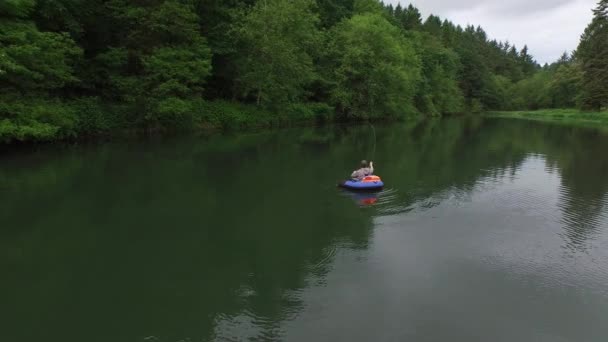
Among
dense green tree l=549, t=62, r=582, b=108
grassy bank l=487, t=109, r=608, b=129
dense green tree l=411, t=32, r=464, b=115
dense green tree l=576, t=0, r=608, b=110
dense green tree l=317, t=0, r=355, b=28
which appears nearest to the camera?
dense green tree l=317, t=0, r=355, b=28

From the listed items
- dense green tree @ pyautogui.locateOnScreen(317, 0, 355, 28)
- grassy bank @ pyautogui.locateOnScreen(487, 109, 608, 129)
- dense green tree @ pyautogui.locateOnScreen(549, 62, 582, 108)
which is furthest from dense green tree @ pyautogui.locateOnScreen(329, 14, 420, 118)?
dense green tree @ pyautogui.locateOnScreen(549, 62, 582, 108)

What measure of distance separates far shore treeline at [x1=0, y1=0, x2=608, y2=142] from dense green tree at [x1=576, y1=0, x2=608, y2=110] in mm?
159

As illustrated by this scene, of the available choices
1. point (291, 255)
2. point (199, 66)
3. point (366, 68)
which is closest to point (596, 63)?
point (366, 68)

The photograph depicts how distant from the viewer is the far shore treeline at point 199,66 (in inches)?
847

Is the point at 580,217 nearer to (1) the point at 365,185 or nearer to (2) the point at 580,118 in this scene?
(1) the point at 365,185

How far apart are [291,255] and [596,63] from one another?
239 ft

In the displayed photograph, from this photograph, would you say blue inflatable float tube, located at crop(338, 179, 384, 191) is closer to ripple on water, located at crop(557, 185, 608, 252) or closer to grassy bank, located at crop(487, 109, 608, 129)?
ripple on water, located at crop(557, 185, 608, 252)

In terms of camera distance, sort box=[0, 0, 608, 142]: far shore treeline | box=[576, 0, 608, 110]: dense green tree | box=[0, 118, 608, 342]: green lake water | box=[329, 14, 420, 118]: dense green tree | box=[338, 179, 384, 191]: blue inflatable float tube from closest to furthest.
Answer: box=[0, 118, 608, 342]: green lake water, box=[338, 179, 384, 191]: blue inflatable float tube, box=[0, 0, 608, 142]: far shore treeline, box=[329, 14, 420, 118]: dense green tree, box=[576, 0, 608, 110]: dense green tree

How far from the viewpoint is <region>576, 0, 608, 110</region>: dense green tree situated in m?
64.4

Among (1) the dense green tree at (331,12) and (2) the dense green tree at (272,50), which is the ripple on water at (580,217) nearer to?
(2) the dense green tree at (272,50)

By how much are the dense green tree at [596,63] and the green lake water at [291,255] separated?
54468mm

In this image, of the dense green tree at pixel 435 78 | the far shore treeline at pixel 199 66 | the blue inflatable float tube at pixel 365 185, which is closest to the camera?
the blue inflatable float tube at pixel 365 185

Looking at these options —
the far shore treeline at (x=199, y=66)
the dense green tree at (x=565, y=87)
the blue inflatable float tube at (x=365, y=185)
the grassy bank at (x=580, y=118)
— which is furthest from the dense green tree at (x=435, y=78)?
the blue inflatable float tube at (x=365, y=185)

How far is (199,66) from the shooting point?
3141 centimetres
